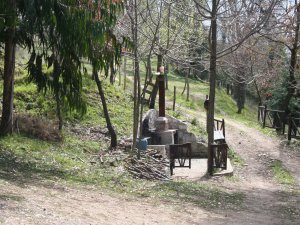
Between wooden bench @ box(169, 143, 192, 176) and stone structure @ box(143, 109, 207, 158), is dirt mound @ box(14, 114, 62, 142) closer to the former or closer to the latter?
wooden bench @ box(169, 143, 192, 176)

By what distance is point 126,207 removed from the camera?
9250mm

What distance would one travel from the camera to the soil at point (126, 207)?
7312 mm

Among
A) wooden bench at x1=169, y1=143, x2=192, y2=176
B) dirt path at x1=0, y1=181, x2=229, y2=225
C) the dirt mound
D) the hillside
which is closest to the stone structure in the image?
the hillside

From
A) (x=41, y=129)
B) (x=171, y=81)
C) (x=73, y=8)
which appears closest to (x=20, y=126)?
(x=41, y=129)

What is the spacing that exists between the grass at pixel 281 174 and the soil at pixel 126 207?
648 mm

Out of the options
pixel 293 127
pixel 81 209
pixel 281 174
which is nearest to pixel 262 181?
pixel 281 174

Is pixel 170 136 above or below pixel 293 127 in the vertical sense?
→ below

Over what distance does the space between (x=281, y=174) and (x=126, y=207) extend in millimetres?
8319

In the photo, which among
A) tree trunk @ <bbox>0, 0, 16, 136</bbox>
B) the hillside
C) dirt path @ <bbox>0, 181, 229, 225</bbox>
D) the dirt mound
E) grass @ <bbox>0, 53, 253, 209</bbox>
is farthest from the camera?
the dirt mound

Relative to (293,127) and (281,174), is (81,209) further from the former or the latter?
(293,127)

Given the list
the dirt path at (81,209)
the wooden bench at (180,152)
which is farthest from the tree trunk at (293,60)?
the dirt path at (81,209)

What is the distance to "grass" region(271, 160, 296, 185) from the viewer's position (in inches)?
602

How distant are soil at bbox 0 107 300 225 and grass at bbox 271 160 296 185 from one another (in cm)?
65

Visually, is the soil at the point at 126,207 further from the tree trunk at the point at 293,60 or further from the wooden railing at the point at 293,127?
the tree trunk at the point at 293,60
